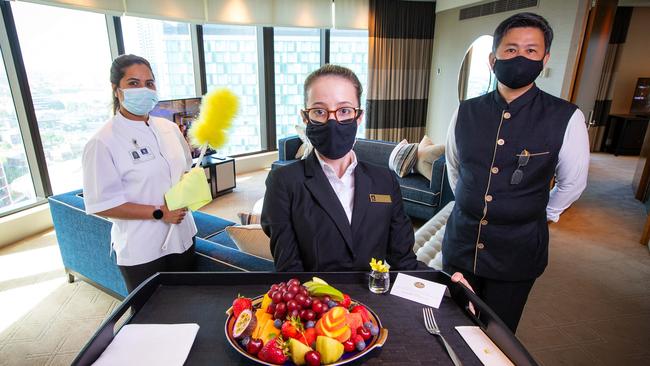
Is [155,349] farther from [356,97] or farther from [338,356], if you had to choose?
[356,97]

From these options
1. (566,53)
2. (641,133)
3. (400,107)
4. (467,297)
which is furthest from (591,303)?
(641,133)

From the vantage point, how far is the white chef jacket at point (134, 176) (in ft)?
4.86

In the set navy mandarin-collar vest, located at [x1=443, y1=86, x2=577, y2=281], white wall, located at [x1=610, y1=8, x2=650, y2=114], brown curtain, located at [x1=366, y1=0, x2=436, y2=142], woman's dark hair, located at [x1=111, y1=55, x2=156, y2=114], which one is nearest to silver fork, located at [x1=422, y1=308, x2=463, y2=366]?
navy mandarin-collar vest, located at [x1=443, y1=86, x2=577, y2=281]

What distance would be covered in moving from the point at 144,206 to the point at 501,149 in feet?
4.73

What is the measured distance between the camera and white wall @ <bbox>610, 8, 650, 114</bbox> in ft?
22.6

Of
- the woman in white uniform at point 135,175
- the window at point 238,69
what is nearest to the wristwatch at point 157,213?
the woman in white uniform at point 135,175

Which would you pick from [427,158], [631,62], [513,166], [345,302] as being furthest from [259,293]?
[631,62]

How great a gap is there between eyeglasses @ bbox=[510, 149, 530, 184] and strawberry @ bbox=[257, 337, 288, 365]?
1.03 m

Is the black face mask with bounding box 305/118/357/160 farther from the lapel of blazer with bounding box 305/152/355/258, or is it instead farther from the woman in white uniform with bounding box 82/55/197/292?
the woman in white uniform with bounding box 82/55/197/292

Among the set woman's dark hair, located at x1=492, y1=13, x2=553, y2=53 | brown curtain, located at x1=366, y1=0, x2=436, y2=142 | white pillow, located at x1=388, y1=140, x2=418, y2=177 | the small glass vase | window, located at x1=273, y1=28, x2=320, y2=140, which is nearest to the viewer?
the small glass vase

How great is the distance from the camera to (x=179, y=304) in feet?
3.07

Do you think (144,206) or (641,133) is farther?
(641,133)

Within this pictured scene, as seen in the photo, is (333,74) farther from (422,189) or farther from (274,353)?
(422,189)

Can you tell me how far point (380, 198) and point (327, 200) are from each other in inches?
7.0
